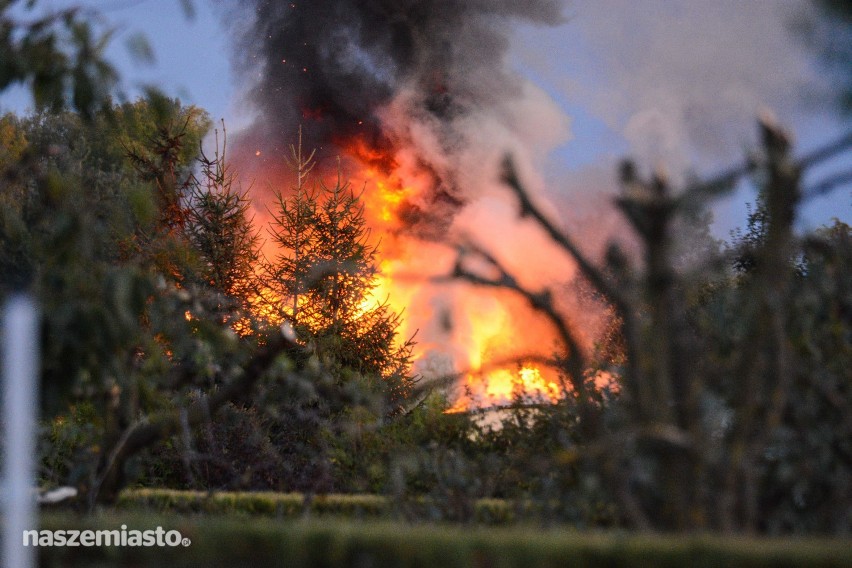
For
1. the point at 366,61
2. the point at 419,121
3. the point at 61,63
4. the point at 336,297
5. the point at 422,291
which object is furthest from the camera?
the point at 366,61

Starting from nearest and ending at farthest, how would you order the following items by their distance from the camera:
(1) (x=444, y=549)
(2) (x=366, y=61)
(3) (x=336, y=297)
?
(1) (x=444, y=549)
(3) (x=336, y=297)
(2) (x=366, y=61)

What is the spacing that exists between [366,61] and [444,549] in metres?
29.1

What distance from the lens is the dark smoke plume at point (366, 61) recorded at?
30828mm

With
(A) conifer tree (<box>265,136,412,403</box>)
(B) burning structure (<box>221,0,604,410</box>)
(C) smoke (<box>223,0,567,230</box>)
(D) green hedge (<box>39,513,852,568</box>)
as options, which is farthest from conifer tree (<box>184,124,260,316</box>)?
(D) green hedge (<box>39,513,852,568</box>)

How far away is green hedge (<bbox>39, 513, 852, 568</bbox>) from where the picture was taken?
396 cm

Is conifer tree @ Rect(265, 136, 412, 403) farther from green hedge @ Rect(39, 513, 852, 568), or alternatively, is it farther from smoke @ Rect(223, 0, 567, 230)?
green hedge @ Rect(39, 513, 852, 568)

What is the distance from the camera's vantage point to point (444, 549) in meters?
4.11

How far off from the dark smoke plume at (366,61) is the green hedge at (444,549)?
1035 inches

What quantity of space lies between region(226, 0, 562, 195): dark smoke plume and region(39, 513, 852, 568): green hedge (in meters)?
26.3

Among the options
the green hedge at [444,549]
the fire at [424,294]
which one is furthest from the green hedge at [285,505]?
the fire at [424,294]

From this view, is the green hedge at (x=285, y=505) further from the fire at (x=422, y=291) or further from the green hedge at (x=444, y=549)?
the fire at (x=422, y=291)

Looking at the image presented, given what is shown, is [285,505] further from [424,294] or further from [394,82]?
[394,82]

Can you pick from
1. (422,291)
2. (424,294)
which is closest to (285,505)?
(424,294)

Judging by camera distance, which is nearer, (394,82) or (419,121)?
(419,121)
